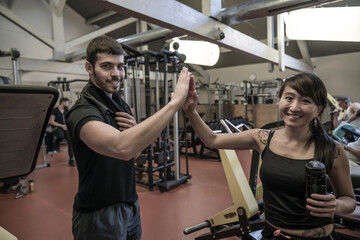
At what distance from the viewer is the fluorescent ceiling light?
3.01 m

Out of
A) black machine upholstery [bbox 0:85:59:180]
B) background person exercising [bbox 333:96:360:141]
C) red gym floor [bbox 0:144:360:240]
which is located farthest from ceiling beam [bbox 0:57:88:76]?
background person exercising [bbox 333:96:360:141]

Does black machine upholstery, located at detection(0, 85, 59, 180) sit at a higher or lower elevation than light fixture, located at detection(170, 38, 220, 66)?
lower

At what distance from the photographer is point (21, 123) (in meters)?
0.87

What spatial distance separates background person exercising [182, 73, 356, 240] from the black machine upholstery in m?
0.70

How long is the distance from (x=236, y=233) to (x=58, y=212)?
2.32 metres

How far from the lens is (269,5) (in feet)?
9.67

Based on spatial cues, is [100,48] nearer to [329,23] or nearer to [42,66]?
[329,23]

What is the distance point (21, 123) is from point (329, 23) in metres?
3.67

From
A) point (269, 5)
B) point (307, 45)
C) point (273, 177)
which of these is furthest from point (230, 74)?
point (273, 177)

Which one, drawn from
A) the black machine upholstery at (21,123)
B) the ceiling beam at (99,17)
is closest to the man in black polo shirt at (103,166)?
the black machine upholstery at (21,123)

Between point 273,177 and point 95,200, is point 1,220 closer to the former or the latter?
point 95,200

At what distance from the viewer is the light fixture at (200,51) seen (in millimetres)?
3846

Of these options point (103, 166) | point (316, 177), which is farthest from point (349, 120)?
point (103, 166)

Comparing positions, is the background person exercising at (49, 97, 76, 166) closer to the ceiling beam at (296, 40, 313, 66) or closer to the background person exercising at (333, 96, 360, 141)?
the background person exercising at (333, 96, 360, 141)
